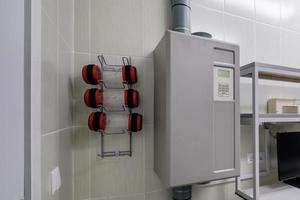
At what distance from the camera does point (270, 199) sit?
48.6 inches

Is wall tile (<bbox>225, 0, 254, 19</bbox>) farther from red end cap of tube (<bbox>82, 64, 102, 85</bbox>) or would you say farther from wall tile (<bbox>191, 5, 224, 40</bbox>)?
red end cap of tube (<bbox>82, 64, 102, 85</bbox>)

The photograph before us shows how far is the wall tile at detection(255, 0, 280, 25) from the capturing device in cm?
152

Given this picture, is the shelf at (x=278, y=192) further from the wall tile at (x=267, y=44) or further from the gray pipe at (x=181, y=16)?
the gray pipe at (x=181, y=16)

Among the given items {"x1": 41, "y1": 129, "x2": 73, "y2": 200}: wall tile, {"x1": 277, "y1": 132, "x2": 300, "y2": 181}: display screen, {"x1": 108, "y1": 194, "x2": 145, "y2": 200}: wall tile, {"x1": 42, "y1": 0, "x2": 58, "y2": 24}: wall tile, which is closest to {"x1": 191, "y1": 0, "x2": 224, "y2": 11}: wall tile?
{"x1": 42, "y1": 0, "x2": 58, "y2": 24}: wall tile

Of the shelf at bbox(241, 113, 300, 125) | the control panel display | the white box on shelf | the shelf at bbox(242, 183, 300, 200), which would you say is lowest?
the shelf at bbox(242, 183, 300, 200)

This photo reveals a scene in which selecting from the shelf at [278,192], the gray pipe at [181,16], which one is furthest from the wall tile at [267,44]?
the shelf at [278,192]

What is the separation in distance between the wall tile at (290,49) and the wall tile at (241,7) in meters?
0.41

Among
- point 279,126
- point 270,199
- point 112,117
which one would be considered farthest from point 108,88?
point 279,126

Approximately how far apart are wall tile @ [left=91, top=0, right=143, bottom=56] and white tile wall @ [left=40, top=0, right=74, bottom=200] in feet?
0.49

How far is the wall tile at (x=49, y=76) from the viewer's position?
56 centimetres

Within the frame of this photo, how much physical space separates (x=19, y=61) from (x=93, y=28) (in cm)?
70

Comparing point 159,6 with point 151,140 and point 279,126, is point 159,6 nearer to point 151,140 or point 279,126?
point 151,140

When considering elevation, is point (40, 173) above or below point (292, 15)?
below

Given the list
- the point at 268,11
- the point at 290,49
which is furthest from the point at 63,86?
the point at 290,49
